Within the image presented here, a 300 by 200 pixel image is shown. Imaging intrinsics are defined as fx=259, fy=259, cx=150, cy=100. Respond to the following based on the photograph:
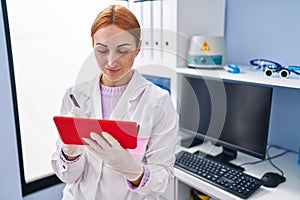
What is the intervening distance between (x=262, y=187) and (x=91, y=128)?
2.58 feet

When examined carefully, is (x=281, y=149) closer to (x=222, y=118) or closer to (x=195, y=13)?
(x=222, y=118)

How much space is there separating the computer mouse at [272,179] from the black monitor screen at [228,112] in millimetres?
88

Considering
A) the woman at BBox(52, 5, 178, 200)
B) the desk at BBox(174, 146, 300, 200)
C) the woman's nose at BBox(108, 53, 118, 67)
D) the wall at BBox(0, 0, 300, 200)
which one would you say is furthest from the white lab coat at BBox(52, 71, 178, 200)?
the wall at BBox(0, 0, 300, 200)

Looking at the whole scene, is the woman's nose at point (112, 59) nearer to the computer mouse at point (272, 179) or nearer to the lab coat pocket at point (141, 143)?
the lab coat pocket at point (141, 143)

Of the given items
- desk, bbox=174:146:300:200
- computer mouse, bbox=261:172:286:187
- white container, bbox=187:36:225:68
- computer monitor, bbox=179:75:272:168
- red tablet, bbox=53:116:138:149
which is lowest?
desk, bbox=174:146:300:200

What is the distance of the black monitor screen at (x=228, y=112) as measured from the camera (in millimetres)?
1152

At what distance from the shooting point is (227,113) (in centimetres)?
129

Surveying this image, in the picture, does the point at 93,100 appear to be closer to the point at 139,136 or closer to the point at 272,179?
the point at 139,136

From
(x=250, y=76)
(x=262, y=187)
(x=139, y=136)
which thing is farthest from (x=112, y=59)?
(x=262, y=187)

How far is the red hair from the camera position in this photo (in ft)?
2.43

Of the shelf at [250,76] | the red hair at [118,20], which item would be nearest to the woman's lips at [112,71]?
the red hair at [118,20]

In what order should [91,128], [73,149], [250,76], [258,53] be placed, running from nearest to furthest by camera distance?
[91,128]
[73,149]
[250,76]
[258,53]

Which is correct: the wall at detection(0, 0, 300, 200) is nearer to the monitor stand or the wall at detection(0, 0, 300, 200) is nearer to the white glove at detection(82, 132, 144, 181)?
the monitor stand

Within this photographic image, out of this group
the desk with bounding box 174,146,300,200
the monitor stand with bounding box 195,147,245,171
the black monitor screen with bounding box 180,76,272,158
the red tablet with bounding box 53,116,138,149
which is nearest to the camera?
the red tablet with bounding box 53,116,138,149
